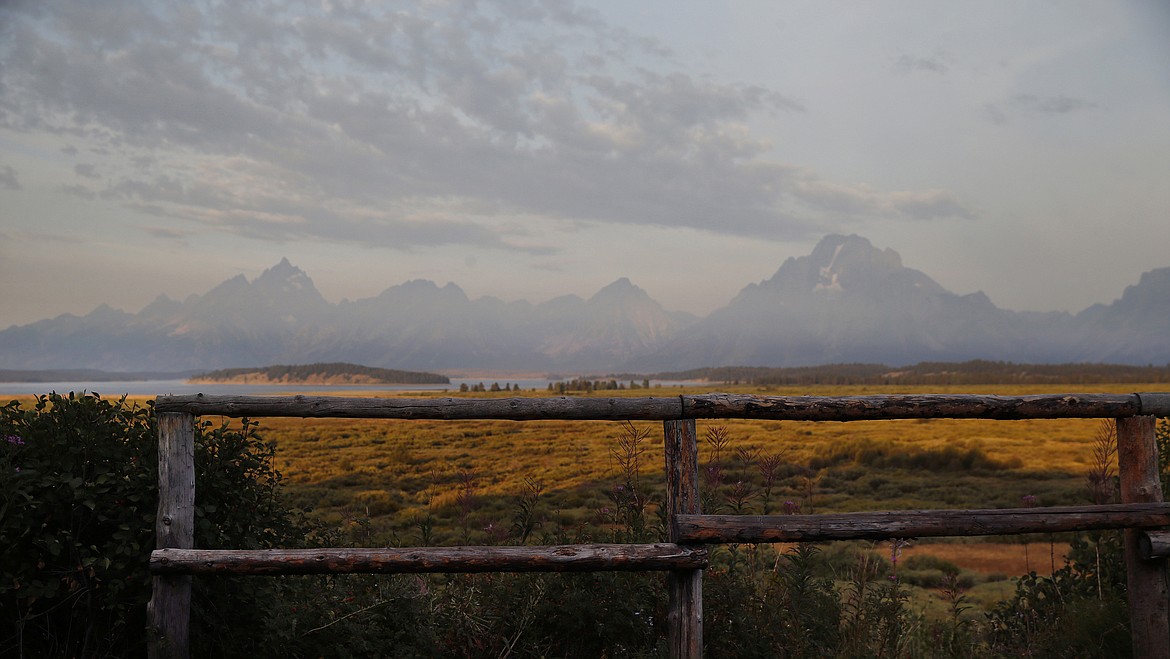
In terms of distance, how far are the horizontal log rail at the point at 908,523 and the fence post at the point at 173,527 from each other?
263cm

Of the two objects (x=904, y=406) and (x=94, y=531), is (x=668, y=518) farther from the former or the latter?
(x=94, y=531)

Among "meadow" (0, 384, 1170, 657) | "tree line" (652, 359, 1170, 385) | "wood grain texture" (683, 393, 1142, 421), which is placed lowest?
"tree line" (652, 359, 1170, 385)

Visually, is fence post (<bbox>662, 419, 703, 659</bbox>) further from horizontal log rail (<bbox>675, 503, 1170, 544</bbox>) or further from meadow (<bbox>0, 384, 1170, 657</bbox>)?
meadow (<bbox>0, 384, 1170, 657</bbox>)

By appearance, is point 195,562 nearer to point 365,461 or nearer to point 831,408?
point 831,408

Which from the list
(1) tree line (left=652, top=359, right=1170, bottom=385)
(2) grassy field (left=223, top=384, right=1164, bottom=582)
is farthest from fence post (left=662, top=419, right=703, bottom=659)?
(1) tree line (left=652, top=359, right=1170, bottom=385)

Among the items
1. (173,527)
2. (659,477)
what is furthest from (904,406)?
(659,477)

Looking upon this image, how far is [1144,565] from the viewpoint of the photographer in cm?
420

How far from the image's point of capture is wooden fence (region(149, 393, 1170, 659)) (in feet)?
12.0

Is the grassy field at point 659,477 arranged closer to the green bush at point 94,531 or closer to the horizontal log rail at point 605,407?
the horizontal log rail at point 605,407

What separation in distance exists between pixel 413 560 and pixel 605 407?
126 cm

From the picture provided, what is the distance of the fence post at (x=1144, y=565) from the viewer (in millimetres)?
4168

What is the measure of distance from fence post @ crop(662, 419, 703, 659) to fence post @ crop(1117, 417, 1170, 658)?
2596 mm

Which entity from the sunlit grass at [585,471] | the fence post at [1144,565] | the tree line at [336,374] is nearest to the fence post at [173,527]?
the fence post at [1144,565]

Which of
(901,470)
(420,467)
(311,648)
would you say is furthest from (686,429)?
(901,470)
